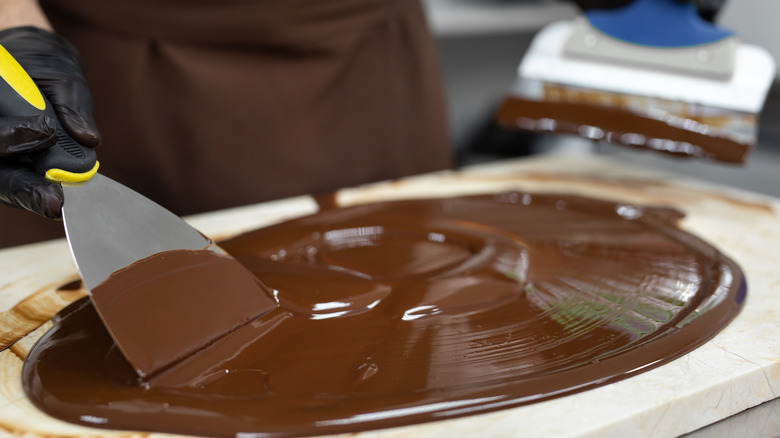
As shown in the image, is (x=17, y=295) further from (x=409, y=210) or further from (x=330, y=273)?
(x=409, y=210)

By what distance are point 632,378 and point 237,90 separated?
36.8 inches

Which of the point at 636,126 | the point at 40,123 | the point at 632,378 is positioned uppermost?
the point at 40,123

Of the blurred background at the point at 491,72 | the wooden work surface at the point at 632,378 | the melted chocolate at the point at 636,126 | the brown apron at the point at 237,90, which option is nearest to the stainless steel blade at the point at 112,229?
the wooden work surface at the point at 632,378

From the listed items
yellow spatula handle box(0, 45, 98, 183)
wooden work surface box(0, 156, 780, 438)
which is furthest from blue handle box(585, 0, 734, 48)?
yellow spatula handle box(0, 45, 98, 183)

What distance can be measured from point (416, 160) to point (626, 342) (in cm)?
94

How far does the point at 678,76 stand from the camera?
1313mm

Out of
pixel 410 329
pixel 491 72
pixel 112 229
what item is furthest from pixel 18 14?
pixel 491 72

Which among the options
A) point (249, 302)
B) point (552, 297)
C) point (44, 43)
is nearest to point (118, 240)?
point (249, 302)

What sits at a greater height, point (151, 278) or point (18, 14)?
point (18, 14)

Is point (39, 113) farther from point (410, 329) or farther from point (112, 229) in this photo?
point (410, 329)

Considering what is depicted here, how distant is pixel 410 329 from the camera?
0.79m

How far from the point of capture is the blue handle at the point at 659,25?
1.29 meters

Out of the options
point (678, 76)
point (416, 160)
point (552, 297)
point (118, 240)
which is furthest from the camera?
point (416, 160)

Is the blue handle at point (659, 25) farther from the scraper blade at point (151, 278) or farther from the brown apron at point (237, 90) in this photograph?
the scraper blade at point (151, 278)
